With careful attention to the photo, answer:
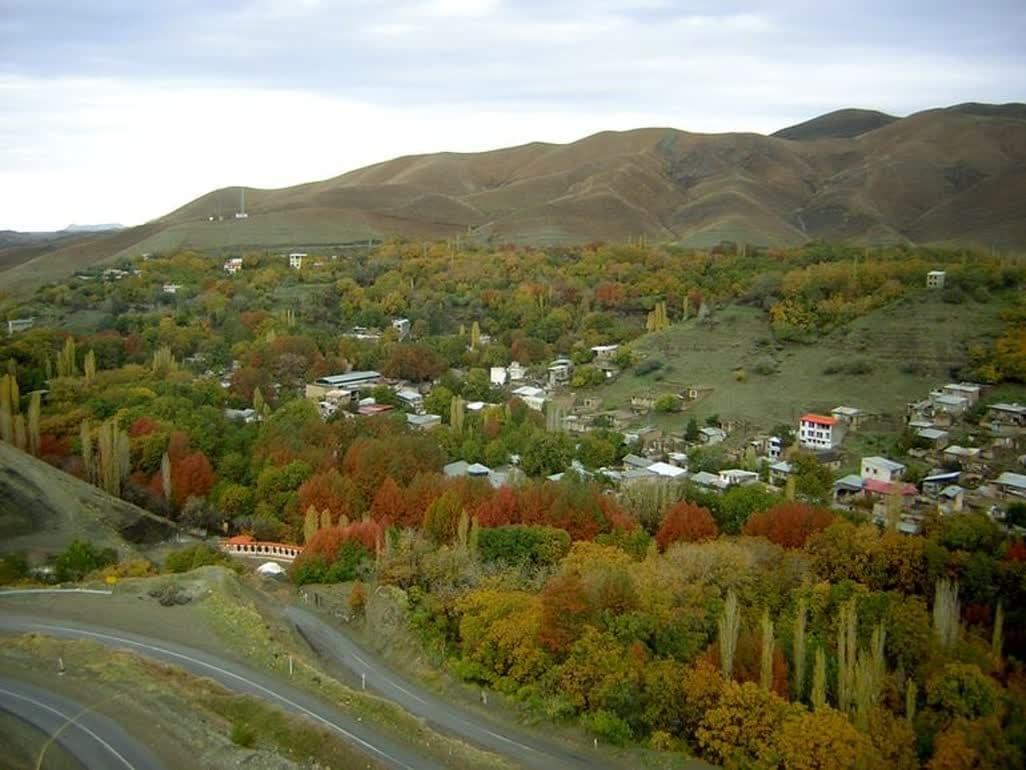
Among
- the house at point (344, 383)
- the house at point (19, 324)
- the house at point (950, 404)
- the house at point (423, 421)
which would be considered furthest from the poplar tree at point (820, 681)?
the house at point (19, 324)

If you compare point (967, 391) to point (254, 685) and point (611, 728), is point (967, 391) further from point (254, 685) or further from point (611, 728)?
point (254, 685)

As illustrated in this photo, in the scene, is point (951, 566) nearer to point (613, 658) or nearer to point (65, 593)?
point (613, 658)

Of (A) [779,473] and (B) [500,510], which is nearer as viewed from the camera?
(B) [500,510]

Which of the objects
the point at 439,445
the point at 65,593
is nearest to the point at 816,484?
the point at 439,445

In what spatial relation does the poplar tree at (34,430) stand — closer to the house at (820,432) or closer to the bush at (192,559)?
the bush at (192,559)

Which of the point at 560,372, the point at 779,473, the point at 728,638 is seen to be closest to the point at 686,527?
the point at 728,638

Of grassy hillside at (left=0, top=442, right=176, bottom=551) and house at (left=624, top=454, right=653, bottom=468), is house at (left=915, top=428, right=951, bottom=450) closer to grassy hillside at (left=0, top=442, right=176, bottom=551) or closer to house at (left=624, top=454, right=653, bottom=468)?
house at (left=624, top=454, right=653, bottom=468)

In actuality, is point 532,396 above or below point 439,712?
above
